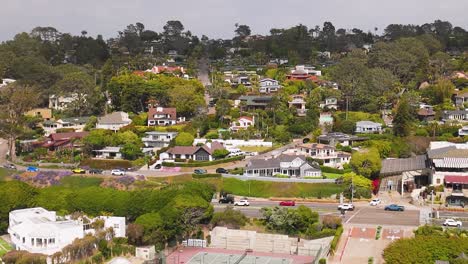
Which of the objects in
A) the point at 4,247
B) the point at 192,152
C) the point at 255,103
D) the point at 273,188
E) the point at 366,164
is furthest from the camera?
the point at 255,103

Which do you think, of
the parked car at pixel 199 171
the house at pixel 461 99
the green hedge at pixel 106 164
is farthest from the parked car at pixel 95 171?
the house at pixel 461 99

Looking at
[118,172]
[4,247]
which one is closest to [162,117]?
[118,172]

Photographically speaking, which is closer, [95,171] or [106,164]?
[95,171]

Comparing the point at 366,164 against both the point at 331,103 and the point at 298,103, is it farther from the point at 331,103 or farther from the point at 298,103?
the point at 298,103

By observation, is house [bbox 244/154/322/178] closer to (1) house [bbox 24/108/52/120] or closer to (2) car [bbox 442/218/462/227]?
(2) car [bbox 442/218/462/227]

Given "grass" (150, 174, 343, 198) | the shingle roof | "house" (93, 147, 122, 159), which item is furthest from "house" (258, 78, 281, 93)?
"grass" (150, 174, 343, 198)

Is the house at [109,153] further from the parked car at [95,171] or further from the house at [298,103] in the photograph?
the house at [298,103]

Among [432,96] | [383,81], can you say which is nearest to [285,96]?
[383,81]
